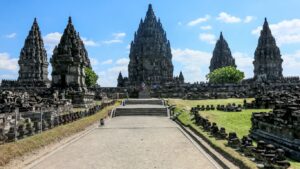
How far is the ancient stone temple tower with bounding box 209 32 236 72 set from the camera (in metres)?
128

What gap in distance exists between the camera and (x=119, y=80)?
122562 mm

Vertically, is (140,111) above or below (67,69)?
below

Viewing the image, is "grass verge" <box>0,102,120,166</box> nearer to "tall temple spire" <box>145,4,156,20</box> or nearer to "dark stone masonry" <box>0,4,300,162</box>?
"dark stone masonry" <box>0,4,300,162</box>

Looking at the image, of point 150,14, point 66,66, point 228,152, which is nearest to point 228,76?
point 150,14

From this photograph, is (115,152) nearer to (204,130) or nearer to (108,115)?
(204,130)

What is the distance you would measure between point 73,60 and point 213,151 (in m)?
39.4

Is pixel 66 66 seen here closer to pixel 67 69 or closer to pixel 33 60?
pixel 67 69

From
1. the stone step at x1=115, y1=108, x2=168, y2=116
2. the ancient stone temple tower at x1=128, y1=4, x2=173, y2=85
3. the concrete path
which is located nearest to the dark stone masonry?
the ancient stone temple tower at x1=128, y1=4, x2=173, y2=85

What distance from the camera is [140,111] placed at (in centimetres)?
4097

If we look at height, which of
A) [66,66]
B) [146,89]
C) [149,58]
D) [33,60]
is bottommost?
[146,89]

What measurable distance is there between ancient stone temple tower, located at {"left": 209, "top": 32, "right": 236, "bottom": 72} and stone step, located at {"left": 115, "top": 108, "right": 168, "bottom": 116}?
293ft

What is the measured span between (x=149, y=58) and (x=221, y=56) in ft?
87.3

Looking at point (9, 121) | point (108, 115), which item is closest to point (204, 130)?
point (9, 121)

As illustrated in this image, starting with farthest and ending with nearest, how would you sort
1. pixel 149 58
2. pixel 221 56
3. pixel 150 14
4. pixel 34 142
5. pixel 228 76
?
pixel 221 56
pixel 150 14
pixel 149 58
pixel 228 76
pixel 34 142
